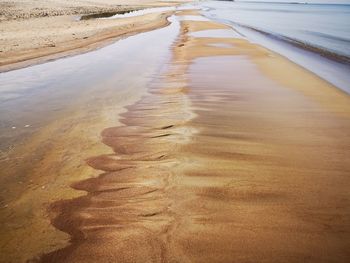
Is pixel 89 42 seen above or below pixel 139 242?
above

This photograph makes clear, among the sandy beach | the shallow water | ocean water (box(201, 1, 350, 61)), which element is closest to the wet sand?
the sandy beach

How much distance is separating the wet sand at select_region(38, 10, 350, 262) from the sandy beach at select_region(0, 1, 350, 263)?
0.6 inches

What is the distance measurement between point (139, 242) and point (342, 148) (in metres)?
3.48

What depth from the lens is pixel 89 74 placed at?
425 inches

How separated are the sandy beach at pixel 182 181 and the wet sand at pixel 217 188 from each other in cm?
1

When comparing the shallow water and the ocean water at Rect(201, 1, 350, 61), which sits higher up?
the ocean water at Rect(201, 1, 350, 61)

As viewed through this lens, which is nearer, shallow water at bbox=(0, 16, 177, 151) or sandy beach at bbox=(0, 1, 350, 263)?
sandy beach at bbox=(0, 1, 350, 263)

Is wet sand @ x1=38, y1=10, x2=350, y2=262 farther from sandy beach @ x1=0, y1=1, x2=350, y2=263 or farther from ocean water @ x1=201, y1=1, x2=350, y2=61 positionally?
ocean water @ x1=201, y1=1, x2=350, y2=61

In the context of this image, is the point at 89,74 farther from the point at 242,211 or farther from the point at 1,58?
the point at 242,211

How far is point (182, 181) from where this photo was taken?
12.2 feet

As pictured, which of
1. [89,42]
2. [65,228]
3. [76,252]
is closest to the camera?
[76,252]

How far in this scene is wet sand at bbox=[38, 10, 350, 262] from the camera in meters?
2.73

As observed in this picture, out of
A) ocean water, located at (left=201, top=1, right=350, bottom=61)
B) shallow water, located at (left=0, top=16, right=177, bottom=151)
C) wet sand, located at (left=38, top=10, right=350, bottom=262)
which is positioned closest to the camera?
wet sand, located at (left=38, top=10, right=350, bottom=262)

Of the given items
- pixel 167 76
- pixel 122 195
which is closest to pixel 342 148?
pixel 122 195
